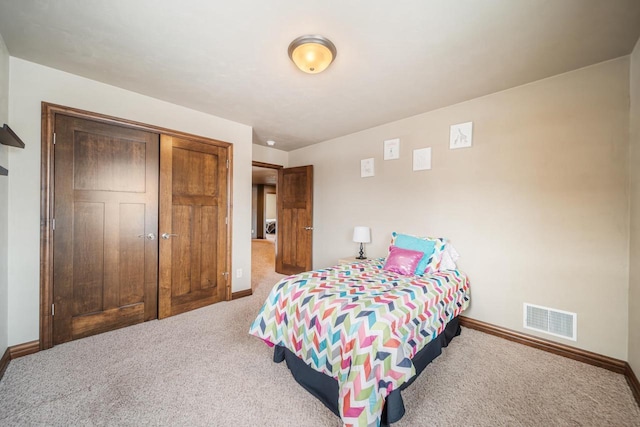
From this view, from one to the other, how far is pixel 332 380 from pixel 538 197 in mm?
2462

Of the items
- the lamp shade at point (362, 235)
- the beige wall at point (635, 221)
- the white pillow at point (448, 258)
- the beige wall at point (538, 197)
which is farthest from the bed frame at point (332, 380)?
the lamp shade at point (362, 235)

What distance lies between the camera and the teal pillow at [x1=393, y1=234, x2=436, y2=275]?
263 cm

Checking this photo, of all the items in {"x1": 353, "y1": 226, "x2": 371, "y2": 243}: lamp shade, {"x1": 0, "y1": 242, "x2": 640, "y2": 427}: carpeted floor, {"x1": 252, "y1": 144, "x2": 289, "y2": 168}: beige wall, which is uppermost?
{"x1": 252, "y1": 144, "x2": 289, "y2": 168}: beige wall

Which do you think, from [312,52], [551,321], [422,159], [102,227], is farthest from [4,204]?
[551,321]

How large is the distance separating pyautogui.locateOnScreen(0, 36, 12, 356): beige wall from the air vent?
4476mm

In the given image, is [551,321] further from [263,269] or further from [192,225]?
[263,269]

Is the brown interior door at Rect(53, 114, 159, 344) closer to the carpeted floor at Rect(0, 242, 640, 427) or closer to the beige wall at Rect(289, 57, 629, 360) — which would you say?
the carpeted floor at Rect(0, 242, 640, 427)

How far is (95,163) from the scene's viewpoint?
8.17 ft

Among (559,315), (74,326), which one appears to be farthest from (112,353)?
(559,315)

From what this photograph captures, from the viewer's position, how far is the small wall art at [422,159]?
3158 millimetres

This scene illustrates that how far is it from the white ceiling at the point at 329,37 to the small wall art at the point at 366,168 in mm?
1108

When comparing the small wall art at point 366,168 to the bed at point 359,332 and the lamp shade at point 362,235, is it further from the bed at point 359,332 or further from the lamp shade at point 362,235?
the bed at point 359,332

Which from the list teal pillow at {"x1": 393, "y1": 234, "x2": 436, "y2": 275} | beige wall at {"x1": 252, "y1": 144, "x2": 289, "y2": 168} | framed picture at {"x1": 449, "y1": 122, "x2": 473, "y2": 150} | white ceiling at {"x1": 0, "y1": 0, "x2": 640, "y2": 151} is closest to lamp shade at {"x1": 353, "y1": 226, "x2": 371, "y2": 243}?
teal pillow at {"x1": 393, "y1": 234, "x2": 436, "y2": 275}

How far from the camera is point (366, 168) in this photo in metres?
3.86
